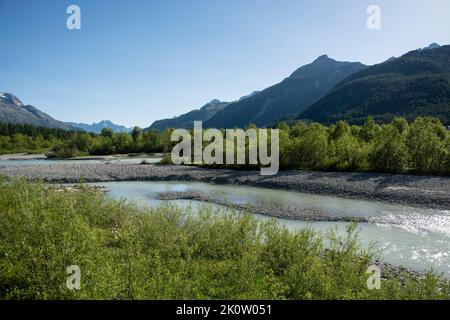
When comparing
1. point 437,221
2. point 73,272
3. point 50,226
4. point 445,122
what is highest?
point 445,122

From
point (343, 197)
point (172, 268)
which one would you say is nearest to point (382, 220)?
point (343, 197)

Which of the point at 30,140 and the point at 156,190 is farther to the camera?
the point at 30,140

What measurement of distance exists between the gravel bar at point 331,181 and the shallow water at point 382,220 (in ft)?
8.95

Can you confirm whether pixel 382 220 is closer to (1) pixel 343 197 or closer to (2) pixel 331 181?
(1) pixel 343 197

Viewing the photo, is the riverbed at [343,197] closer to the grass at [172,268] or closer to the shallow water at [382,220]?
the shallow water at [382,220]

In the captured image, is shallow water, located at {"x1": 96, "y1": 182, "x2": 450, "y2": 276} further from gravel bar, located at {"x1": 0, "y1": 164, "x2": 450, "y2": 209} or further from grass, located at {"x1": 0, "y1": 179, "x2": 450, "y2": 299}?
grass, located at {"x1": 0, "y1": 179, "x2": 450, "y2": 299}

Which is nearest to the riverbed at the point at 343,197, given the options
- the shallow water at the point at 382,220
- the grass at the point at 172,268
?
the shallow water at the point at 382,220

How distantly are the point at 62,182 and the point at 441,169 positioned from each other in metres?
60.5

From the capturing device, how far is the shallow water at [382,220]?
20513mm

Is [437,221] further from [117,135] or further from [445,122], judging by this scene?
[445,122]

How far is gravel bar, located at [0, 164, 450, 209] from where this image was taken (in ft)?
127

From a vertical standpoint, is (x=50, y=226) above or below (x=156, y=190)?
above
